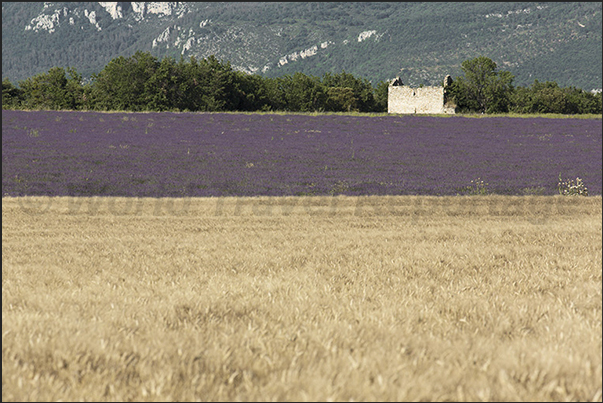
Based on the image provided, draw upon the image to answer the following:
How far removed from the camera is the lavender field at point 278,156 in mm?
13180

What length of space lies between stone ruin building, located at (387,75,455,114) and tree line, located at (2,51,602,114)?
3.26 metres

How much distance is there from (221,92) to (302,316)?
49.5 m

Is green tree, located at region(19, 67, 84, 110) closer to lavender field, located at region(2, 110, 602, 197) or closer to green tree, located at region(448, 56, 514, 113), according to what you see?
lavender field, located at region(2, 110, 602, 197)

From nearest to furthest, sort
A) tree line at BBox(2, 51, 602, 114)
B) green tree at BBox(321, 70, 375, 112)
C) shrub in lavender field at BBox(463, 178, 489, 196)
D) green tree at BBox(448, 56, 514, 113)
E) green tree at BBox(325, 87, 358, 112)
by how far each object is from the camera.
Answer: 1. shrub in lavender field at BBox(463, 178, 489, 196)
2. tree line at BBox(2, 51, 602, 114)
3. green tree at BBox(448, 56, 514, 113)
4. green tree at BBox(325, 87, 358, 112)
5. green tree at BBox(321, 70, 375, 112)

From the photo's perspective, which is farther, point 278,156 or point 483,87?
point 483,87

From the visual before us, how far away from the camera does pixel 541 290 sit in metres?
4.11

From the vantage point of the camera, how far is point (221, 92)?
50.8 meters

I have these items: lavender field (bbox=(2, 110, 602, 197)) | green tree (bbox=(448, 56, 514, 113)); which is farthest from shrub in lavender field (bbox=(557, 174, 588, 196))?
green tree (bbox=(448, 56, 514, 113))

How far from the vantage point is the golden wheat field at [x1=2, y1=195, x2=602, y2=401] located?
2.26m

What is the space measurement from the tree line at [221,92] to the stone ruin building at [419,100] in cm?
326

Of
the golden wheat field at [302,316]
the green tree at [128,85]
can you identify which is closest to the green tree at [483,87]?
the green tree at [128,85]

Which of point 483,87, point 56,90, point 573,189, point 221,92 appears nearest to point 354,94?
point 483,87

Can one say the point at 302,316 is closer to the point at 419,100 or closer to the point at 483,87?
the point at 419,100

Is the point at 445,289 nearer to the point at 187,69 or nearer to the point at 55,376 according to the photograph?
the point at 55,376
